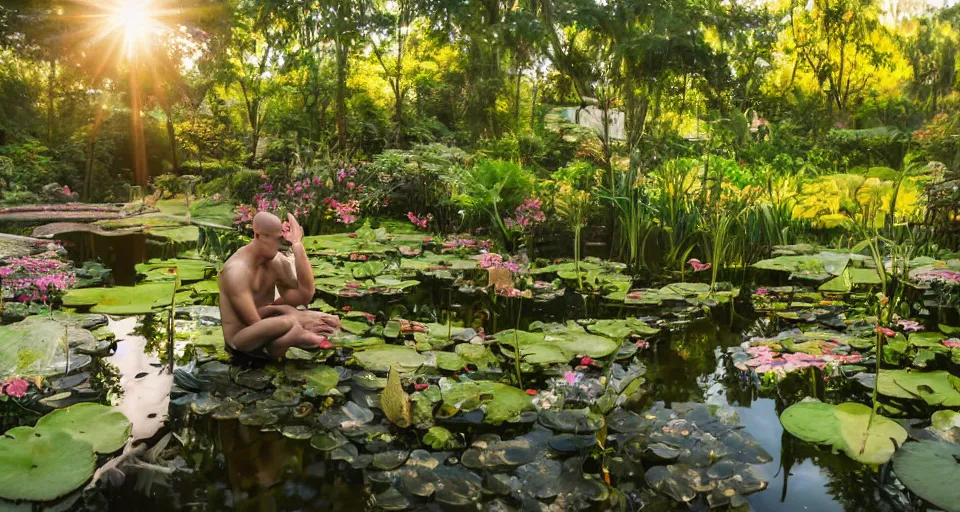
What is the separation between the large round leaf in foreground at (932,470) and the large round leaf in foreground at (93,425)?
2.05m

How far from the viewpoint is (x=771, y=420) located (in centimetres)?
195

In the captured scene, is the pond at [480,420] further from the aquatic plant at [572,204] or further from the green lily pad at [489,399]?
the aquatic plant at [572,204]

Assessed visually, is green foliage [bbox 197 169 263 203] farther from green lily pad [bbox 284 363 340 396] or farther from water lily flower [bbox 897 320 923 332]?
water lily flower [bbox 897 320 923 332]

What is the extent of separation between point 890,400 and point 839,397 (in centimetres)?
15

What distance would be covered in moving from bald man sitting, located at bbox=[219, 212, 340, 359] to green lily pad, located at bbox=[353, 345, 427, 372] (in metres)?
0.18

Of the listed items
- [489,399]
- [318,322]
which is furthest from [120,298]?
[489,399]

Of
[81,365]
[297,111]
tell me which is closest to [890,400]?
[81,365]

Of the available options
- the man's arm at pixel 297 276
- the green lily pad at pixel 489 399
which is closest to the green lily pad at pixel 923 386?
the green lily pad at pixel 489 399

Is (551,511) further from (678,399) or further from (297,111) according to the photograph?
(297,111)

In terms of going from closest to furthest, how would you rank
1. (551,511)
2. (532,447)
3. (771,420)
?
1. (551,511)
2. (532,447)
3. (771,420)

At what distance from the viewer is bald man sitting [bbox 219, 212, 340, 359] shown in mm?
2264

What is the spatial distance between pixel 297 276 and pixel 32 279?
1.45 m

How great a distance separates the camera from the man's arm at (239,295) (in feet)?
7.39

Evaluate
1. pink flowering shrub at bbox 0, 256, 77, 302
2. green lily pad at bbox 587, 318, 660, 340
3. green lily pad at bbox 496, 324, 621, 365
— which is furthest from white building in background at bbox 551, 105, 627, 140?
pink flowering shrub at bbox 0, 256, 77, 302
